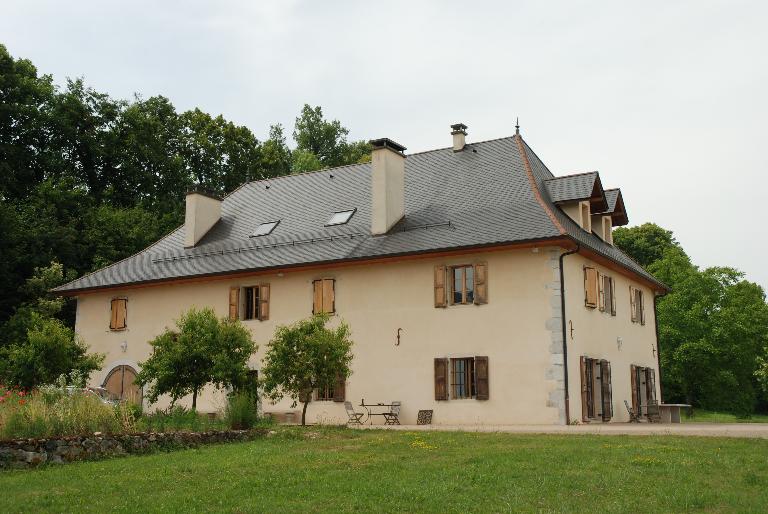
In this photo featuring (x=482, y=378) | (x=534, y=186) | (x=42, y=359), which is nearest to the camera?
(x=482, y=378)

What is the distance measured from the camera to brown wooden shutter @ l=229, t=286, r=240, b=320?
26172 mm

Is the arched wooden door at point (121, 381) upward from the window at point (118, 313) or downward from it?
downward

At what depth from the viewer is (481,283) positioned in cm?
2216

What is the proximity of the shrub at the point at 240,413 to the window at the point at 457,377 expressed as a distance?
634 cm

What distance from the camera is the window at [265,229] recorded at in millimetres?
27906

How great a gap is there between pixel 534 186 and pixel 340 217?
20.7ft

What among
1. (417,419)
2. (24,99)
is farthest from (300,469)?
(24,99)

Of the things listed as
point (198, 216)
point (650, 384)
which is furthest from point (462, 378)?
point (198, 216)

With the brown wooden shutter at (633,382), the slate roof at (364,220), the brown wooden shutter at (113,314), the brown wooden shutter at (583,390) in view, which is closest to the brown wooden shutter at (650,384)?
the brown wooden shutter at (633,382)

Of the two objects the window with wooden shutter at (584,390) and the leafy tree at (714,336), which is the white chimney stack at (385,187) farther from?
the leafy tree at (714,336)

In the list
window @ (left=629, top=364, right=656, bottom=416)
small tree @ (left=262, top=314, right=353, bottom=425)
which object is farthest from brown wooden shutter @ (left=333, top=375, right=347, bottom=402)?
window @ (left=629, top=364, right=656, bottom=416)

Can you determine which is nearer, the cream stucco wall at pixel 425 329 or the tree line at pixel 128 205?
the cream stucco wall at pixel 425 329

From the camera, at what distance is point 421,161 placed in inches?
1099

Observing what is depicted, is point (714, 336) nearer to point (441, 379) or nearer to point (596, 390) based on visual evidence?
point (596, 390)
